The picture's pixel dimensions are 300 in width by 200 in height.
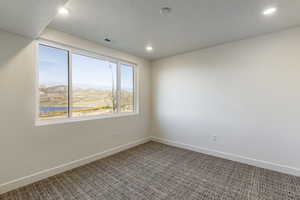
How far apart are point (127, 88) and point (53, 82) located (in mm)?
1729

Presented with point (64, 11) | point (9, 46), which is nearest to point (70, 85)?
point (9, 46)

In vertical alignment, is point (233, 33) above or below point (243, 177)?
above

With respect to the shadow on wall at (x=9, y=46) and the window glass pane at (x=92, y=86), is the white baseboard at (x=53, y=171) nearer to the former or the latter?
the window glass pane at (x=92, y=86)

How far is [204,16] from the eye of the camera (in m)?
2.03

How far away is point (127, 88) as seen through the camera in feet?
12.6

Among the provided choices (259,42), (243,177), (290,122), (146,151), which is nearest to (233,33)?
(259,42)

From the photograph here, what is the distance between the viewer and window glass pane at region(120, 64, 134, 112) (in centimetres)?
370

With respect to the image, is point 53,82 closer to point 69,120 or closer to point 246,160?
point 69,120

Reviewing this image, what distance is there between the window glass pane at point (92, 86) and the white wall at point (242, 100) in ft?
5.15

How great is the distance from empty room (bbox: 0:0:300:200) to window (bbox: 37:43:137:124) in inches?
0.9

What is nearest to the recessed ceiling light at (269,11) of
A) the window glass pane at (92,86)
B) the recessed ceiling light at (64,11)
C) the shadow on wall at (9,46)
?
the recessed ceiling light at (64,11)

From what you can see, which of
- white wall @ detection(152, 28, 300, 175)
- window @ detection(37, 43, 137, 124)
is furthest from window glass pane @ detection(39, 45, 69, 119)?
white wall @ detection(152, 28, 300, 175)

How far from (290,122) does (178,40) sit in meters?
2.45

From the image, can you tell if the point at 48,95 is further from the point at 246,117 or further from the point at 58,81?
the point at 246,117
